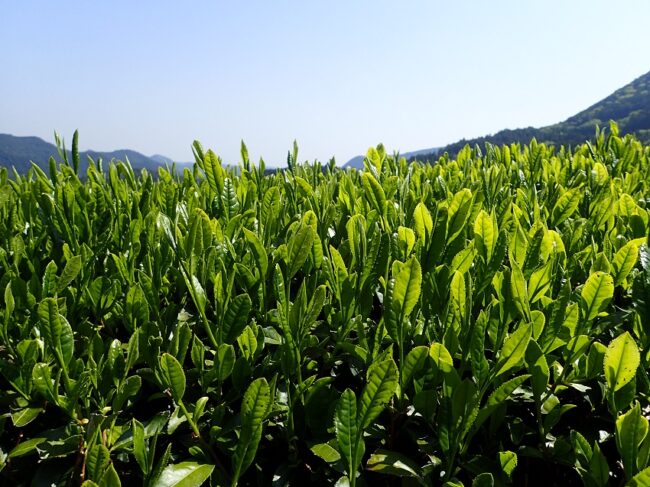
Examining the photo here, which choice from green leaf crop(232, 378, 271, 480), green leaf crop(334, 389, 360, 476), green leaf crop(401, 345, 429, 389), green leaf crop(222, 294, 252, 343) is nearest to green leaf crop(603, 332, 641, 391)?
green leaf crop(401, 345, 429, 389)

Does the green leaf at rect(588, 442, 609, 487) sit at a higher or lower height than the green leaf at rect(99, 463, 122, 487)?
lower

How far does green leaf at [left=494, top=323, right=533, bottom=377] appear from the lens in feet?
3.22

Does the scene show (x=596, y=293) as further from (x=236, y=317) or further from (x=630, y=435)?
(x=236, y=317)

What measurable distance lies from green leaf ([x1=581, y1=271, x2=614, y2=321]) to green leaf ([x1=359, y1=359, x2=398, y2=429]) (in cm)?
50

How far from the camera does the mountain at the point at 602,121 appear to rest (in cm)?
11894

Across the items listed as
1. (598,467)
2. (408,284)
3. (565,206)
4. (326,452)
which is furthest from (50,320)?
(565,206)

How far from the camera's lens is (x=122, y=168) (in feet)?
8.75

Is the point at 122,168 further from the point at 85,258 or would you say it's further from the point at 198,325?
the point at 198,325

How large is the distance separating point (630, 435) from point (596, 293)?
32cm

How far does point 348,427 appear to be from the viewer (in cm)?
95

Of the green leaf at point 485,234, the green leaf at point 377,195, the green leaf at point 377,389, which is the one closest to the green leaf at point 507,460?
the green leaf at point 377,389

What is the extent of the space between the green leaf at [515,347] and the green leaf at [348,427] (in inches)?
11.7

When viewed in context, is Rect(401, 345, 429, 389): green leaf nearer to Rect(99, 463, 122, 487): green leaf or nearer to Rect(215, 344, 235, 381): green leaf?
Rect(215, 344, 235, 381): green leaf

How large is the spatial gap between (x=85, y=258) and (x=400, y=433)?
1.01 meters
